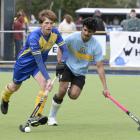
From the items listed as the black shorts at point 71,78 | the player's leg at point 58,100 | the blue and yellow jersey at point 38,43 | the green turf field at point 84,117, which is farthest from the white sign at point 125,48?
the blue and yellow jersey at point 38,43

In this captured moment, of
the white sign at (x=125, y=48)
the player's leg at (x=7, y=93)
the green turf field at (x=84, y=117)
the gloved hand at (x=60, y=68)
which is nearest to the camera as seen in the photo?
the green turf field at (x=84, y=117)

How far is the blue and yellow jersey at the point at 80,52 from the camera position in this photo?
32.0 feet

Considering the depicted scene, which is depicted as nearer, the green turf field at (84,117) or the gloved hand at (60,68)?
the green turf field at (84,117)

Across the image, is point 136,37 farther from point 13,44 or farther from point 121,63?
point 13,44

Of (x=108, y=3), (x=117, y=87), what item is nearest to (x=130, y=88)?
(x=117, y=87)

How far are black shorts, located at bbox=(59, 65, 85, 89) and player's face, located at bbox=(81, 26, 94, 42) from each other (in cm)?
54

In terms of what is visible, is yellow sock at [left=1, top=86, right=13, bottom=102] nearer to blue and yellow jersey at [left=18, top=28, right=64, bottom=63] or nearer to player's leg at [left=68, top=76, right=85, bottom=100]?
blue and yellow jersey at [left=18, top=28, right=64, bottom=63]

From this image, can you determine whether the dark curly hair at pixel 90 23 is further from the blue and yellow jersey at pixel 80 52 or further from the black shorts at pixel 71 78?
the black shorts at pixel 71 78

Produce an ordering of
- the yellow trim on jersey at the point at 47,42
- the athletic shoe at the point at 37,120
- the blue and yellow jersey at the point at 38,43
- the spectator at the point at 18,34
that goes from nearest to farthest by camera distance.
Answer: the athletic shoe at the point at 37,120, the blue and yellow jersey at the point at 38,43, the yellow trim on jersey at the point at 47,42, the spectator at the point at 18,34

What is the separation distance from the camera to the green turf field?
29.4 ft

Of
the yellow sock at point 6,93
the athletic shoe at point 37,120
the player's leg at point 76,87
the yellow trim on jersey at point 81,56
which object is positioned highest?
the yellow trim on jersey at point 81,56

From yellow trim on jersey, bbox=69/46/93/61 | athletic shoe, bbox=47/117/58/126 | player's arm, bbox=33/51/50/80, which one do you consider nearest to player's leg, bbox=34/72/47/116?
player's arm, bbox=33/51/50/80

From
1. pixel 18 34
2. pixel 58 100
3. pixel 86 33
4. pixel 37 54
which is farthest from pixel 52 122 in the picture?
pixel 18 34

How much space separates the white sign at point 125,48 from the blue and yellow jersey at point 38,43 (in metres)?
10.1
